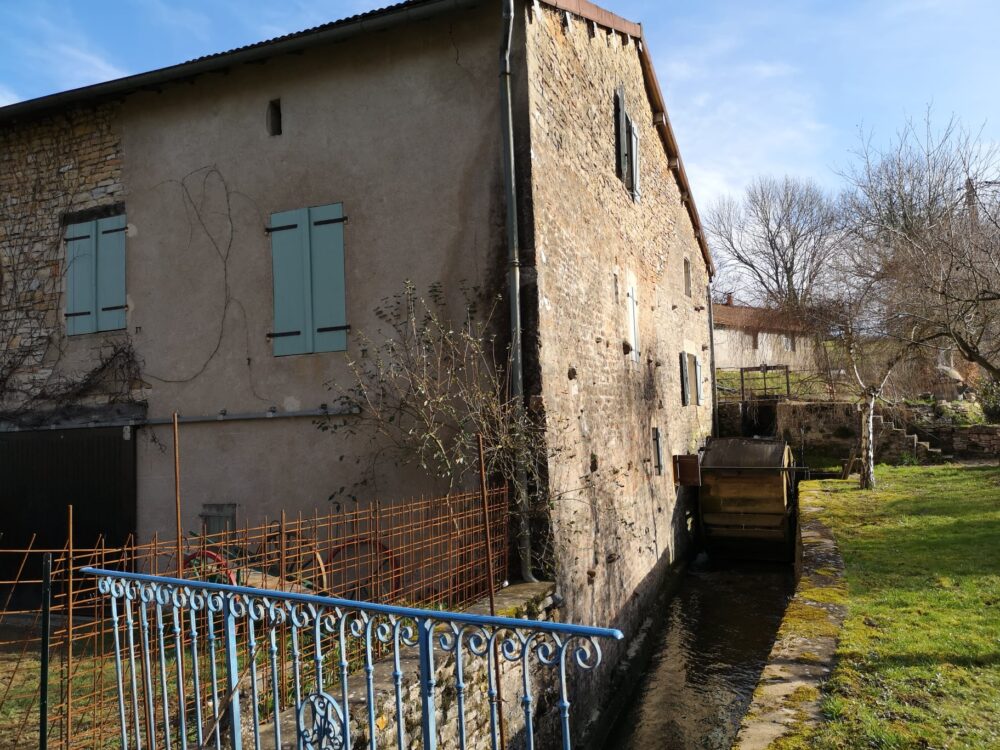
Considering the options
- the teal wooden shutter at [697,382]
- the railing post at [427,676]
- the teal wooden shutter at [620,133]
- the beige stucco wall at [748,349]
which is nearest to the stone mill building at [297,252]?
the teal wooden shutter at [620,133]

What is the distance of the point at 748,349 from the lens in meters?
31.1

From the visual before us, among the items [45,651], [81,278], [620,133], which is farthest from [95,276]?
[620,133]

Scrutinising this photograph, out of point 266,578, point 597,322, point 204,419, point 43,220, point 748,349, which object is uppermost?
point 43,220

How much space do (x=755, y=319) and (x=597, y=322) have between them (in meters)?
23.1

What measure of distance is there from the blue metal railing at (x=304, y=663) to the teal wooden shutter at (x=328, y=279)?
9.96 ft

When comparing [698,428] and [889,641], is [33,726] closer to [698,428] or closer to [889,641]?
[889,641]

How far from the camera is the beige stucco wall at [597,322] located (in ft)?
23.1

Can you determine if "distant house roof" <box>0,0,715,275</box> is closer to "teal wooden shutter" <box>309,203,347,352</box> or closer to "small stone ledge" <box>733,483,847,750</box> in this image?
"teal wooden shutter" <box>309,203,347,352</box>

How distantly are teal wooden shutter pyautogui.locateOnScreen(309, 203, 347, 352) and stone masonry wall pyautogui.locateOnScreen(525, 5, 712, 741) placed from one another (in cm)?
212

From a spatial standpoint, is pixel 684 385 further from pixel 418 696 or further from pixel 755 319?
pixel 755 319

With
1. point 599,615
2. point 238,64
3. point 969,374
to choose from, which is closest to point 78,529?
point 238,64

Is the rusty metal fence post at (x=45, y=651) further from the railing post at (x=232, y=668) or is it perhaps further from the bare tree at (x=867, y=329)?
the bare tree at (x=867, y=329)

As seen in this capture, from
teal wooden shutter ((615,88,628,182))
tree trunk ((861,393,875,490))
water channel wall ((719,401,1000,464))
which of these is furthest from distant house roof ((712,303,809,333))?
teal wooden shutter ((615,88,628,182))

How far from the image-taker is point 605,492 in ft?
27.6
